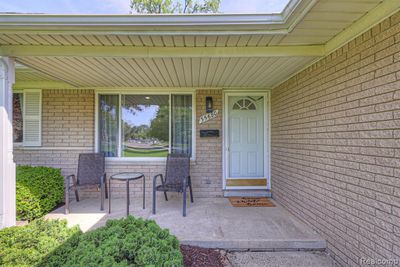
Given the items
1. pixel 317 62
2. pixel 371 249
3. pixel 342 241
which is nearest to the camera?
pixel 371 249

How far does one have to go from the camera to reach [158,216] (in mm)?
3727

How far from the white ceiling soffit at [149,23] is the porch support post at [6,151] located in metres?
0.66

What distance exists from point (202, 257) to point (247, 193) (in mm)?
2597

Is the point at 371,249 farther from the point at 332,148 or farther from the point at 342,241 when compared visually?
the point at 332,148

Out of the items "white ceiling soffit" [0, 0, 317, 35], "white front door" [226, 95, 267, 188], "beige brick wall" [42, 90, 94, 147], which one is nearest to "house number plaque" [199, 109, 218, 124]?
"white front door" [226, 95, 267, 188]

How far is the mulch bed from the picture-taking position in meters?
2.41

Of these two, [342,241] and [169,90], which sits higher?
[169,90]

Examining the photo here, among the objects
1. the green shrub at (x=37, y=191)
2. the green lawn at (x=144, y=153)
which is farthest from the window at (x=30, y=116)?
the green lawn at (x=144, y=153)

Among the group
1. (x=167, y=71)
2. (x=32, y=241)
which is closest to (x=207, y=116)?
(x=167, y=71)

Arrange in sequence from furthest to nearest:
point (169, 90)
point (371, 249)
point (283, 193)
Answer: point (169, 90) < point (283, 193) < point (371, 249)

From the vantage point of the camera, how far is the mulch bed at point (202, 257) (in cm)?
241

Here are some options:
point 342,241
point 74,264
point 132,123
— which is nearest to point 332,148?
point 342,241

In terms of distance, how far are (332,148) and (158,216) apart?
8.79 ft

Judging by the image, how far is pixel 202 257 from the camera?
2574 mm
